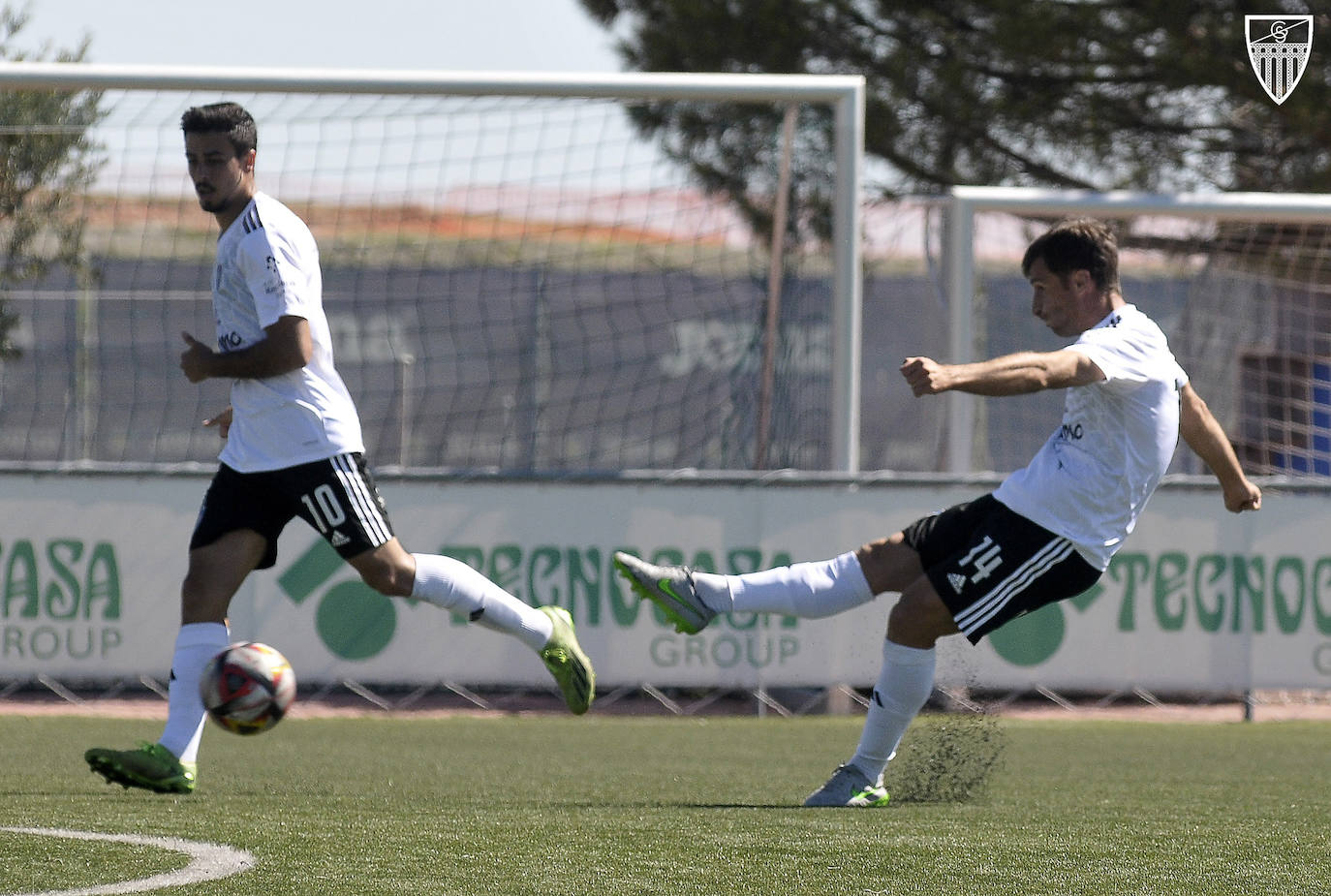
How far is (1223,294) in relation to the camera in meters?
14.4

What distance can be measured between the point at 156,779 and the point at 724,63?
12.1 metres

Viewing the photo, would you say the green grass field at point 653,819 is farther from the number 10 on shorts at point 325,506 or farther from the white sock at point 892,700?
the number 10 on shorts at point 325,506

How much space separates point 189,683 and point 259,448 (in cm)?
73

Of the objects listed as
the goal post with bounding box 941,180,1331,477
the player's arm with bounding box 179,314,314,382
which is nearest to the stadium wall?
the goal post with bounding box 941,180,1331,477

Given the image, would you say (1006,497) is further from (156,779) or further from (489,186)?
(489,186)

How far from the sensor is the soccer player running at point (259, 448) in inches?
202

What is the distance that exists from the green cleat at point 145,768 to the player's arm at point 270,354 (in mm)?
1080

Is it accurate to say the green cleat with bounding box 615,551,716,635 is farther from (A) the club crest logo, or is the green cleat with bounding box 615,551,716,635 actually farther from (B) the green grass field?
(A) the club crest logo

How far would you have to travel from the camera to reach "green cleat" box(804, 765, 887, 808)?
5.70m

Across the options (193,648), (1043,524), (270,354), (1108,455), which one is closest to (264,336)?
(270,354)

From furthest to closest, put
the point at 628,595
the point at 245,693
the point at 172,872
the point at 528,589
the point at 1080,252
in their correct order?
the point at 628,595 → the point at 528,589 → the point at 1080,252 → the point at 245,693 → the point at 172,872

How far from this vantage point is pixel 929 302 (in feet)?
38.7

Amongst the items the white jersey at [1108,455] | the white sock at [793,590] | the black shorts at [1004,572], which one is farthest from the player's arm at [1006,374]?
the white sock at [793,590]

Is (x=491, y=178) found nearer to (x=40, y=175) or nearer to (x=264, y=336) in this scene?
(x=40, y=175)
